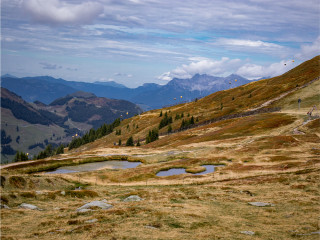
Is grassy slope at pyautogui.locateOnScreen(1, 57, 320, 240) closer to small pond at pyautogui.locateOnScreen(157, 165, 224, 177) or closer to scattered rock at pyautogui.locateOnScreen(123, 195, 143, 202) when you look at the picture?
scattered rock at pyautogui.locateOnScreen(123, 195, 143, 202)

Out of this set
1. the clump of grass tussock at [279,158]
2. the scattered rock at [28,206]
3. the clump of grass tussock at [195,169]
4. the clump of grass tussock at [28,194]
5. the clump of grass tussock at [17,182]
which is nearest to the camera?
the scattered rock at [28,206]

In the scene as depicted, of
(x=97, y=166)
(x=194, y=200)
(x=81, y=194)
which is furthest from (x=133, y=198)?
(x=97, y=166)

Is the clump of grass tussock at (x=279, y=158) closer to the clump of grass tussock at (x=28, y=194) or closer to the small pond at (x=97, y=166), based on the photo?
the small pond at (x=97, y=166)

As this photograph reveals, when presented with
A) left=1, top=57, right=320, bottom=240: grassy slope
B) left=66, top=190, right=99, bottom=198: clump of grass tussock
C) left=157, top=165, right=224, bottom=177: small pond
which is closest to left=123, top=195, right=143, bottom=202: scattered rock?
left=1, top=57, right=320, bottom=240: grassy slope

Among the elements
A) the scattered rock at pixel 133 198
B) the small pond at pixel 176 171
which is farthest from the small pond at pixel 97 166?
the scattered rock at pixel 133 198

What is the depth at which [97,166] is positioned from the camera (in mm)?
87875

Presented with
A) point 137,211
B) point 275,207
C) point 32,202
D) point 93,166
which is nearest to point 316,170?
point 275,207

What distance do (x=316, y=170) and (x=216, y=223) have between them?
113 feet

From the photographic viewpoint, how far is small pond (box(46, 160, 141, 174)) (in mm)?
82812

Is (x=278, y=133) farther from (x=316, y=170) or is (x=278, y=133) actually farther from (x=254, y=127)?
(x=316, y=170)

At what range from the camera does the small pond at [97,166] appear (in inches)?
3260

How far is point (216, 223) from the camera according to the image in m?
27.8

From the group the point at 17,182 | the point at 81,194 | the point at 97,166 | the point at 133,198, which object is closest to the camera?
the point at 133,198

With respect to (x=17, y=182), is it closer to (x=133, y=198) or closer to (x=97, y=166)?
(x=133, y=198)
